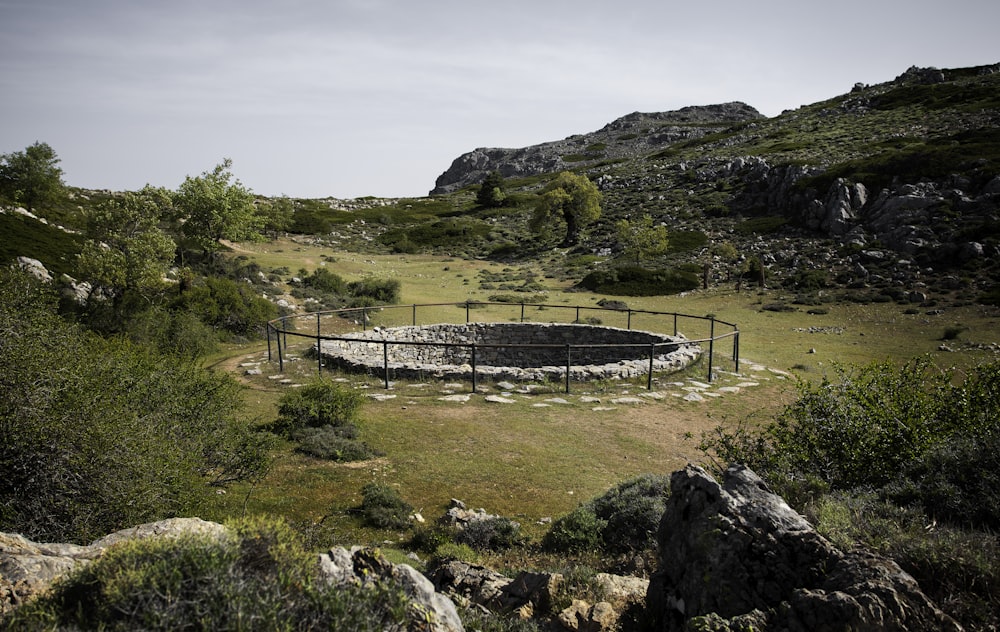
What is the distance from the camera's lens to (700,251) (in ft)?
143

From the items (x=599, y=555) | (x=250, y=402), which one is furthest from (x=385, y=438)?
(x=599, y=555)

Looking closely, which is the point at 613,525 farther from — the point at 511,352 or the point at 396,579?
the point at 511,352

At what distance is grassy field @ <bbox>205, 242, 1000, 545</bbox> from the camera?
7.99 meters

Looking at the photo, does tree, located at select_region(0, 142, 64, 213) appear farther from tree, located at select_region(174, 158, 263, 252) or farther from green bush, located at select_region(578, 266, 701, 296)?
green bush, located at select_region(578, 266, 701, 296)

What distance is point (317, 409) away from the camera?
10742mm

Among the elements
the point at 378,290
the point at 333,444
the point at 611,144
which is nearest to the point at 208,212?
the point at 378,290

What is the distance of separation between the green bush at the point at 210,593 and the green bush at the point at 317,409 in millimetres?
7653

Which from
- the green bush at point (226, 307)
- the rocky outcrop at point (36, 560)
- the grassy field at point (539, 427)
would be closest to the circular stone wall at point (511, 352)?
the grassy field at point (539, 427)

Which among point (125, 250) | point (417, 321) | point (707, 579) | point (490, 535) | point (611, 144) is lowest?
point (490, 535)

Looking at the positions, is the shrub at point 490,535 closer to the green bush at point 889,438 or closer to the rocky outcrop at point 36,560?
the green bush at point 889,438

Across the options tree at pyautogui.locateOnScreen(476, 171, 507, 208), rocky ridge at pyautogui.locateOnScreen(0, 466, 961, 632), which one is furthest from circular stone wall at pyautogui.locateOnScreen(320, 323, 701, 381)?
tree at pyautogui.locateOnScreen(476, 171, 507, 208)

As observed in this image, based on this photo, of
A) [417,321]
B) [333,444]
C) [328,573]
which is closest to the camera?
[328,573]

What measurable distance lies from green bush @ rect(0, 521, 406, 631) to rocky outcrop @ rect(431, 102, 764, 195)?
383 ft

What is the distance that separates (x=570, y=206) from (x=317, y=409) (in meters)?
→ 45.1
